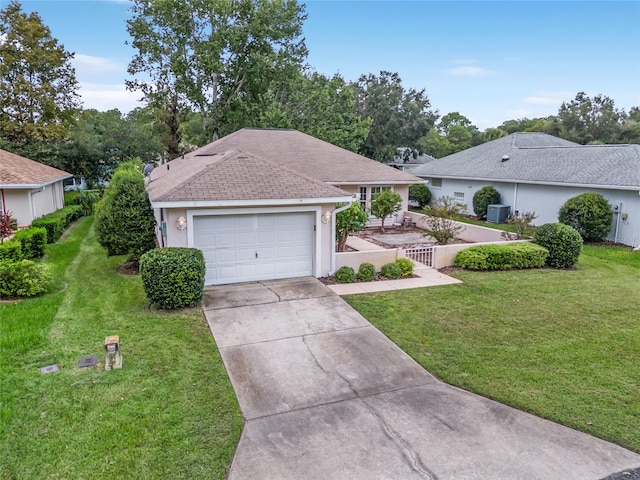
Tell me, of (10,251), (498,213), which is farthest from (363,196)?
(10,251)

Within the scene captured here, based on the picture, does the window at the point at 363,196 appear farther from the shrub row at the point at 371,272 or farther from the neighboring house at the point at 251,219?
the neighboring house at the point at 251,219

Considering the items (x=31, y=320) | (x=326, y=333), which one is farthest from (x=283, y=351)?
(x=31, y=320)

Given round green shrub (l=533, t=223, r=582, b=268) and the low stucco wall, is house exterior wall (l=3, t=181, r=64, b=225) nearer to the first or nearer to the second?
the low stucco wall

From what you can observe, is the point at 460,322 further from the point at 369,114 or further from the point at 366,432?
the point at 369,114

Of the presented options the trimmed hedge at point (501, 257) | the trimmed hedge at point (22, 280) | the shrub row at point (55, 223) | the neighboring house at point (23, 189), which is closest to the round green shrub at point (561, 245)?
the trimmed hedge at point (501, 257)

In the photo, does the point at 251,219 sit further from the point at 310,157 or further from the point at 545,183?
the point at 545,183

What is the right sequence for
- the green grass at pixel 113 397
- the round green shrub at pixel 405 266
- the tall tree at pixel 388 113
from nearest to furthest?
the green grass at pixel 113 397, the round green shrub at pixel 405 266, the tall tree at pixel 388 113

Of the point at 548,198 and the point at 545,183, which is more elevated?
the point at 545,183
